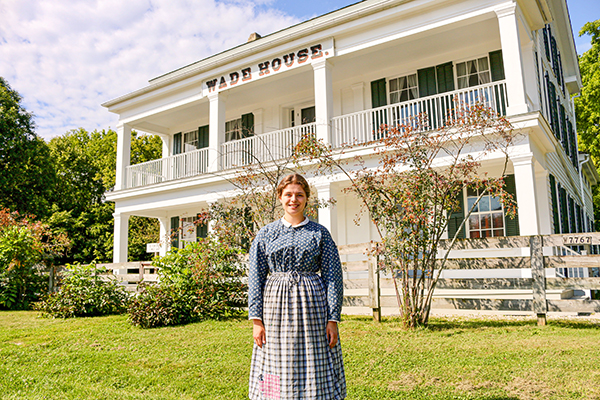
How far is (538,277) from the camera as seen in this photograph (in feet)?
20.2

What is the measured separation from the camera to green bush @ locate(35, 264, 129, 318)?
346 inches

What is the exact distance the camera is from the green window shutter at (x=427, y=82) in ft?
36.4

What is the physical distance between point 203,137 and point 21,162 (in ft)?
34.2

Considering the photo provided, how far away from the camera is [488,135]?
8.21 metres

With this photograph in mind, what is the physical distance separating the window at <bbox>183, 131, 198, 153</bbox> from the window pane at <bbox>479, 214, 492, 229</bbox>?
32.5 feet

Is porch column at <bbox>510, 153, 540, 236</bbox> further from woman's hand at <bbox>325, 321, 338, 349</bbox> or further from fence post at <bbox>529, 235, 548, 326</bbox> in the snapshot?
woman's hand at <bbox>325, 321, 338, 349</bbox>

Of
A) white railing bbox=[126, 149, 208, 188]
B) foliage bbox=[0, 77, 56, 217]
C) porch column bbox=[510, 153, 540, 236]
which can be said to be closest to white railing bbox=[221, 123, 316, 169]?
white railing bbox=[126, 149, 208, 188]

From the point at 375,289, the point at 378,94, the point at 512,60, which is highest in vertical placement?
the point at 378,94

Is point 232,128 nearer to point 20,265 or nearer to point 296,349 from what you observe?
point 20,265

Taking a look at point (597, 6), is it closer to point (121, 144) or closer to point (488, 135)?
point (488, 135)

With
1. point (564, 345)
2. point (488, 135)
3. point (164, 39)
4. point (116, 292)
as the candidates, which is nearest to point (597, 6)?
point (488, 135)

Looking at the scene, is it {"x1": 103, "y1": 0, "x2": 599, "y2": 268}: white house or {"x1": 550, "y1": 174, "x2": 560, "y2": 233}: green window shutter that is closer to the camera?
{"x1": 103, "y1": 0, "x2": 599, "y2": 268}: white house

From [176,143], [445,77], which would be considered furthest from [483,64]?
[176,143]

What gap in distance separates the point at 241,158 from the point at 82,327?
6273mm
